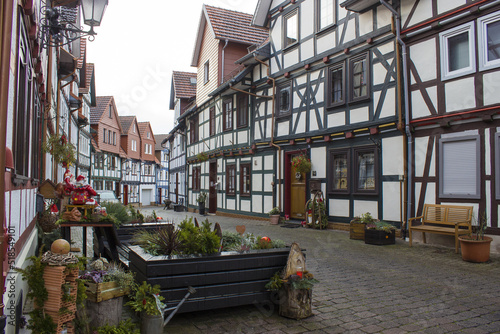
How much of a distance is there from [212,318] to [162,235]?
1.04m

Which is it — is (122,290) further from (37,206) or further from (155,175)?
(155,175)

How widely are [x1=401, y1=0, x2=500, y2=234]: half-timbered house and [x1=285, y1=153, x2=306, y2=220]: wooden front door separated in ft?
15.0

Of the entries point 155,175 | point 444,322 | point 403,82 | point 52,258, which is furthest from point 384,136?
point 155,175

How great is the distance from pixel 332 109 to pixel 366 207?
3.21 meters

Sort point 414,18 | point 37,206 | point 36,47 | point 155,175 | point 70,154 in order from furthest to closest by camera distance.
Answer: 1. point 155,175
2. point 414,18
3. point 70,154
4. point 37,206
5. point 36,47

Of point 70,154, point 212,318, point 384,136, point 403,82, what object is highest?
point 403,82

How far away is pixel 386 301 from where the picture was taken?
484 centimetres

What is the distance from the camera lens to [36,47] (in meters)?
4.73

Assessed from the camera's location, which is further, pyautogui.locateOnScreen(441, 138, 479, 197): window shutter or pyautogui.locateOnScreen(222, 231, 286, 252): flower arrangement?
pyautogui.locateOnScreen(441, 138, 479, 197): window shutter

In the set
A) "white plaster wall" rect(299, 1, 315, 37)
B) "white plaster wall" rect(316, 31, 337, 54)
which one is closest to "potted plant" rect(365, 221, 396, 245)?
"white plaster wall" rect(316, 31, 337, 54)

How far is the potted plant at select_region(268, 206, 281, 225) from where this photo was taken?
14016mm

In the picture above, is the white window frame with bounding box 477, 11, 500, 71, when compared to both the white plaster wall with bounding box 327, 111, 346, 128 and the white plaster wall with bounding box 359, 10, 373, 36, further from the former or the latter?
the white plaster wall with bounding box 327, 111, 346, 128

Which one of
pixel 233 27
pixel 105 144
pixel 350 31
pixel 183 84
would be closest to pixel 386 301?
pixel 350 31

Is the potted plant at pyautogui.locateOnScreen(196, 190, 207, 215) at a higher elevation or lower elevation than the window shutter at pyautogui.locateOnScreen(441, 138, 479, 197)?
lower
